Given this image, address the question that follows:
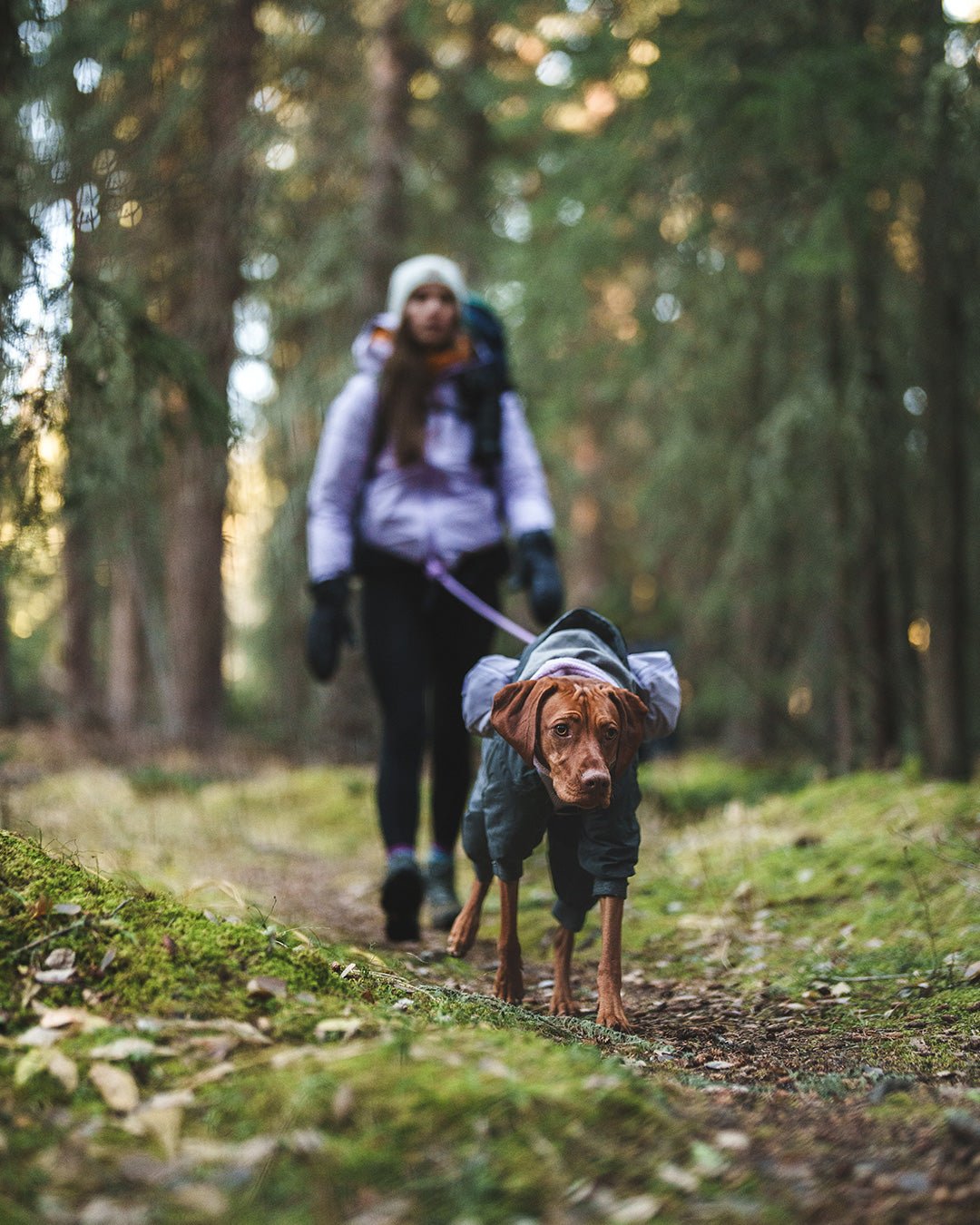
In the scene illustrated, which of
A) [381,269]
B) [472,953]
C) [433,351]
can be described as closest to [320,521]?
[433,351]

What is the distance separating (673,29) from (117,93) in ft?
15.8

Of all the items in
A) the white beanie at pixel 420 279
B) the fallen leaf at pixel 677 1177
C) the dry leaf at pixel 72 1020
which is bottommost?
the fallen leaf at pixel 677 1177

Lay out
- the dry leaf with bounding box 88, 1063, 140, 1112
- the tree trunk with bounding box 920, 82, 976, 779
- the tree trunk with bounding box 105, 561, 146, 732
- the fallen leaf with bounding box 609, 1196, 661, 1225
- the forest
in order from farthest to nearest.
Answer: the tree trunk with bounding box 105, 561, 146, 732, the tree trunk with bounding box 920, 82, 976, 779, the forest, the dry leaf with bounding box 88, 1063, 140, 1112, the fallen leaf with bounding box 609, 1196, 661, 1225

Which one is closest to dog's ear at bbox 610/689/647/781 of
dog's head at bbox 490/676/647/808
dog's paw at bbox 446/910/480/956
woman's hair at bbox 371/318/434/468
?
dog's head at bbox 490/676/647/808

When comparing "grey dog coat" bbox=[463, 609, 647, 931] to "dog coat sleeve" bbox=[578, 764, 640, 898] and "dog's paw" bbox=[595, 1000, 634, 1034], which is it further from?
"dog's paw" bbox=[595, 1000, 634, 1034]

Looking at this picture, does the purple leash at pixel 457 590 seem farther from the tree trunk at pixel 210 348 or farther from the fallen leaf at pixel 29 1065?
the tree trunk at pixel 210 348

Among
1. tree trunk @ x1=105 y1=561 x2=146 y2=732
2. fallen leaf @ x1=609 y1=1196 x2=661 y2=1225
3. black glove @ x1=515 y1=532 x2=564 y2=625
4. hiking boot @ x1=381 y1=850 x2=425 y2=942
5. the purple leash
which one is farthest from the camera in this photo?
tree trunk @ x1=105 y1=561 x2=146 y2=732

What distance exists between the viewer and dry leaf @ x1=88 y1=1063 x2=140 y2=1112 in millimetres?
1612

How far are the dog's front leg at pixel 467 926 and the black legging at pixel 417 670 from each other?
83 cm

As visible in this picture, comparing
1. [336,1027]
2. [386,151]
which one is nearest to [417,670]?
[336,1027]

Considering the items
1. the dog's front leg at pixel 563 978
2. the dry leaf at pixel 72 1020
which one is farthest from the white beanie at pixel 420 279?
the dry leaf at pixel 72 1020

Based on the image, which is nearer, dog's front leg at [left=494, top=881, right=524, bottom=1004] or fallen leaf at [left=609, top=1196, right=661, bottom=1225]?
fallen leaf at [left=609, top=1196, right=661, bottom=1225]

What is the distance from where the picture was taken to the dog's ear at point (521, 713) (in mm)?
2311

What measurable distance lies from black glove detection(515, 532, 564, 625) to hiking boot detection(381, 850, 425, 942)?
0.98 meters
